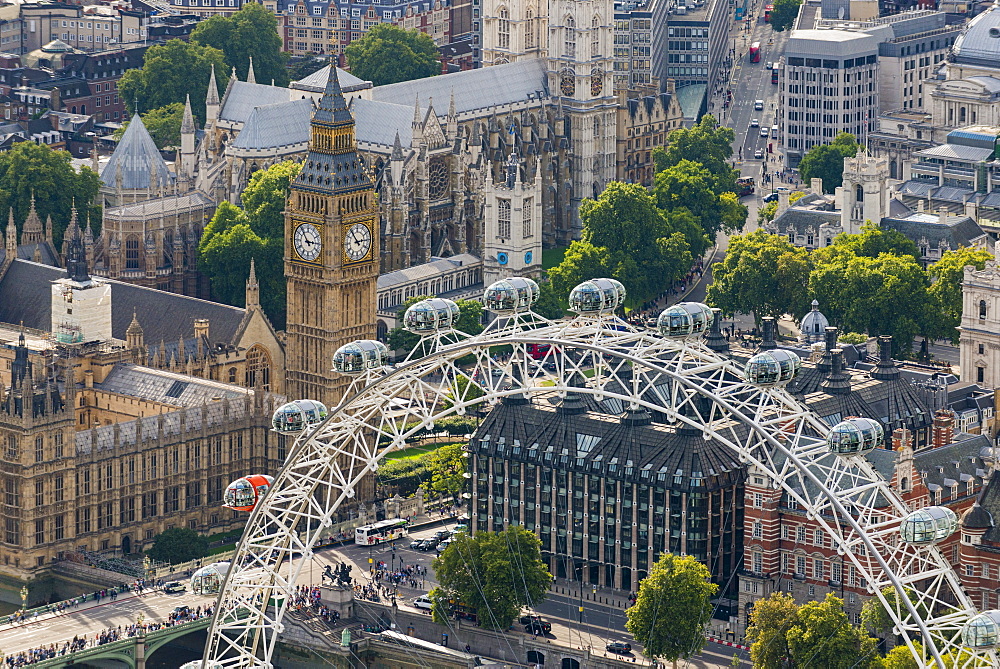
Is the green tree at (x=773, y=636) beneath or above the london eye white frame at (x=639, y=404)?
beneath

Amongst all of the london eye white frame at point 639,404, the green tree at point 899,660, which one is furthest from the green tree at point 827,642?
the london eye white frame at point 639,404

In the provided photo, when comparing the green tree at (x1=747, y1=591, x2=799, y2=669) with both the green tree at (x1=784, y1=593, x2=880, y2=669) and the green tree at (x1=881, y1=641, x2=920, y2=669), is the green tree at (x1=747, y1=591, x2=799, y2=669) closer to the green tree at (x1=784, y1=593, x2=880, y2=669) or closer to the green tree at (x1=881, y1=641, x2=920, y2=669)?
the green tree at (x1=784, y1=593, x2=880, y2=669)

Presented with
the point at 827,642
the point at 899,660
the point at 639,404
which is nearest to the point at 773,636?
the point at 827,642

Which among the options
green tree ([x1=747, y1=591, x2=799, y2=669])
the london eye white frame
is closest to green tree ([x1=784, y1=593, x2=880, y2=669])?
green tree ([x1=747, y1=591, x2=799, y2=669])

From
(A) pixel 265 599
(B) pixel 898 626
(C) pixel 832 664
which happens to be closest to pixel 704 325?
(B) pixel 898 626

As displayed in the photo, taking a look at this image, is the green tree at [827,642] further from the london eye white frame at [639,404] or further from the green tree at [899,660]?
the london eye white frame at [639,404]

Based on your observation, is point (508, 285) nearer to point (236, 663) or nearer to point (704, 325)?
point (704, 325)

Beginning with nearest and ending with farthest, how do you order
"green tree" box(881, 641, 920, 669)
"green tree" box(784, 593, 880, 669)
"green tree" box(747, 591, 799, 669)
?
"green tree" box(881, 641, 920, 669), "green tree" box(784, 593, 880, 669), "green tree" box(747, 591, 799, 669)

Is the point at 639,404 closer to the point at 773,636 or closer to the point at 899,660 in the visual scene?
the point at 899,660
